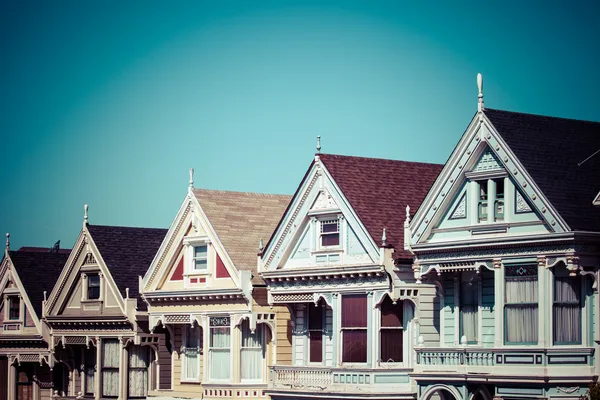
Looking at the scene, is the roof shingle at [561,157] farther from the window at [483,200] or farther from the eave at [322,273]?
the eave at [322,273]

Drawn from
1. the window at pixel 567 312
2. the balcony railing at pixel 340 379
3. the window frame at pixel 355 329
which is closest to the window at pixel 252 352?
the balcony railing at pixel 340 379

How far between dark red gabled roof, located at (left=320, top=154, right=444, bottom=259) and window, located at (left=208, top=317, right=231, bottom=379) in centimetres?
870

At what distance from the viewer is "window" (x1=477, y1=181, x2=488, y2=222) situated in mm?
44625

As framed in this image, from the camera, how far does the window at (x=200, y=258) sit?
188 ft

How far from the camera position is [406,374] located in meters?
48.0

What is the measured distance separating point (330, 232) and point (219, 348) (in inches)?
327

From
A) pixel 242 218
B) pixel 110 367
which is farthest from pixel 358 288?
pixel 110 367

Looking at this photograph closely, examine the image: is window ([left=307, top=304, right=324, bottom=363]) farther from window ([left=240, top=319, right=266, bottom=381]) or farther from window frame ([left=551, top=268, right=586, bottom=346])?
window frame ([left=551, top=268, right=586, bottom=346])

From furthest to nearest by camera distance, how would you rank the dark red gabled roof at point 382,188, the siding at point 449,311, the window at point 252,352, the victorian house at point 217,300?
the window at point 252,352
the victorian house at point 217,300
the dark red gabled roof at point 382,188
the siding at point 449,311

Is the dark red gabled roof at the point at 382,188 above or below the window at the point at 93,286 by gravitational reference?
above

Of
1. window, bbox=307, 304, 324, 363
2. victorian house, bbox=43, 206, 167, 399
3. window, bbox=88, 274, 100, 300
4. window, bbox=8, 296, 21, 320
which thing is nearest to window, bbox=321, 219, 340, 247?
window, bbox=307, 304, 324, 363

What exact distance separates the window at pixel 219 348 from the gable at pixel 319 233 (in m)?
4.35

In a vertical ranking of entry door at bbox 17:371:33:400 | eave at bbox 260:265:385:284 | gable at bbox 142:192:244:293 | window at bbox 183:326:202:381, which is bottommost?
entry door at bbox 17:371:33:400

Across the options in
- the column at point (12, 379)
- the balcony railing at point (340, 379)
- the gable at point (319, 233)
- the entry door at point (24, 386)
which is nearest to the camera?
the balcony railing at point (340, 379)
